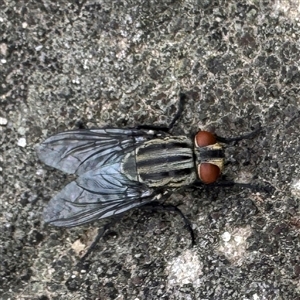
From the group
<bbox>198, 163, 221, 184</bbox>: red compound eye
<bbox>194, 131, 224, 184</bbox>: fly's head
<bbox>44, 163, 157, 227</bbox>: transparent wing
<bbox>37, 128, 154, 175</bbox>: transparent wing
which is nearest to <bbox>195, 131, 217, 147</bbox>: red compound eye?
<bbox>194, 131, 224, 184</bbox>: fly's head

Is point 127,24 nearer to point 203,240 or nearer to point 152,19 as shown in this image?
point 152,19

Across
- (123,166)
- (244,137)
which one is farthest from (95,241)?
(244,137)

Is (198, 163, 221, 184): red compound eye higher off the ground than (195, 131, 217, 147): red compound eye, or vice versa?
(195, 131, 217, 147): red compound eye

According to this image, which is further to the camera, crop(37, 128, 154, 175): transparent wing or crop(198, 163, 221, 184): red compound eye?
crop(37, 128, 154, 175): transparent wing

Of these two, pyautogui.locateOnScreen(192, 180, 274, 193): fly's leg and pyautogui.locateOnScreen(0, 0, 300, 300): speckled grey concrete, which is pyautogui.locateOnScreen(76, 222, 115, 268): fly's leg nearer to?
pyautogui.locateOnScreen(0, 0, 300, 300): speckled grey concrete

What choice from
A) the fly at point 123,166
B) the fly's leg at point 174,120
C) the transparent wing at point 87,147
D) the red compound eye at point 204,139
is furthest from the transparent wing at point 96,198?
the red compound eye at point 204,139

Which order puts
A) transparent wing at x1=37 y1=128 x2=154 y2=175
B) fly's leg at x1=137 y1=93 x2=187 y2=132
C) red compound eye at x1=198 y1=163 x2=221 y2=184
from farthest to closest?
fly's leg at x1=137 y1=93 x2=187 y2=132 → transparent wing at x1=37 y1=128 x2=154 y2=175 → red compound eye at x1=198 y1=163 x2=221 y2=184

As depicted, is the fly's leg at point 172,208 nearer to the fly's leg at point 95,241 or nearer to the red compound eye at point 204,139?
the fly's leg at point 95,241

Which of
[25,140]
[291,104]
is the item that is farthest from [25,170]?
[291,104]

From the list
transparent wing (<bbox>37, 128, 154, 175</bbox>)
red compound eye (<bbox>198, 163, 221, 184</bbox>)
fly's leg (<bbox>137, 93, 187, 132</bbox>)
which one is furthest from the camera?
fly's leg (<bbox>137, 93, 187, 132</bbox>)
